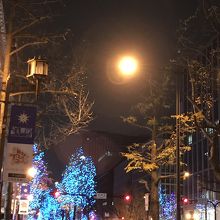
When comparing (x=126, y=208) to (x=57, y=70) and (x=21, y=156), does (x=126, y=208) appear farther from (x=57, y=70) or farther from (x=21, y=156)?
(x=21, y=156)

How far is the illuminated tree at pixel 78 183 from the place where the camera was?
270 feet

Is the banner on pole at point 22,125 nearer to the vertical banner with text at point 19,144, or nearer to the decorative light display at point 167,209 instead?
the vertical banner with text at point 19,144

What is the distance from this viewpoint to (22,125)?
13.2 metres

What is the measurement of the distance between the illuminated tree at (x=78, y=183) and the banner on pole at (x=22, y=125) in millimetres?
68597

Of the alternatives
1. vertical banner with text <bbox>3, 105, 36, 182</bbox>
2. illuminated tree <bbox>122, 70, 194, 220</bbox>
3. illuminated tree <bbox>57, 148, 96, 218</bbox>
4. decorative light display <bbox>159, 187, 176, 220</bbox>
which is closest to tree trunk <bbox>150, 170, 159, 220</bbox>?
illuminated tree <bbox>122, 70, 194, 220</bbox>

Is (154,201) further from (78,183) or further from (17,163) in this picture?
(78,183)

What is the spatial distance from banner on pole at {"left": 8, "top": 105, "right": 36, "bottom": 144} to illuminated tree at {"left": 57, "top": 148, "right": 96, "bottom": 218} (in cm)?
6860

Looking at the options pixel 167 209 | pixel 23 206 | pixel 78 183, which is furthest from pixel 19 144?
pixel 78 183

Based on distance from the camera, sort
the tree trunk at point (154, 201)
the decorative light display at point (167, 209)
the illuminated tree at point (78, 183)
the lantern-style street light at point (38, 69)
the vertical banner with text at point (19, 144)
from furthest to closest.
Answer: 1. the illuminated tree at point (78, 183)
2. the decorative light display at point (167, 209)
3. the tree trunk at point (154, 201)
4. the lantern-style street light at point (38, 69)
5. the vertical banner with text at point (19, 144)

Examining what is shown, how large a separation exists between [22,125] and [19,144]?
0.54 metres

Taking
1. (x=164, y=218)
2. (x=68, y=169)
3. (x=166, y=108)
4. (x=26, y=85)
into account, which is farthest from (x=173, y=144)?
(x=68, y=169)

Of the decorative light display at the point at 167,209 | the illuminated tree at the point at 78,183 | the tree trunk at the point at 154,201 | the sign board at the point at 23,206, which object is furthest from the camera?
the illuminated tree at the point at 78,183

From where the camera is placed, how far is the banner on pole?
43.0ft

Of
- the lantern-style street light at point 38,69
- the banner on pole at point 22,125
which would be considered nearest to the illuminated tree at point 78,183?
the banner on pole at point 22,125
